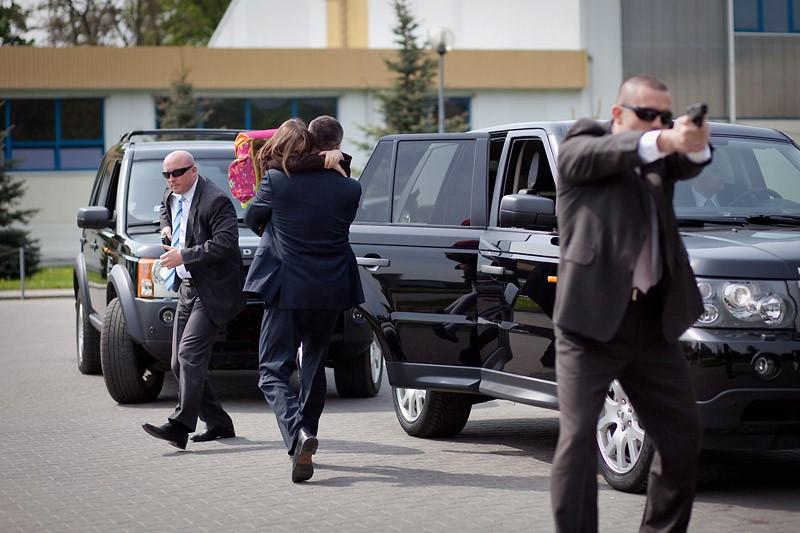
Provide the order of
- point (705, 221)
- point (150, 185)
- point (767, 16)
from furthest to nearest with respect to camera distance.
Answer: point (767, 16) < point (150, 185) < point (705, 221)

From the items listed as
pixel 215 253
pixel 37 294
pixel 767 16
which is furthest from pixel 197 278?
pixel 767 16

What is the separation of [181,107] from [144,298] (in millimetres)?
25834

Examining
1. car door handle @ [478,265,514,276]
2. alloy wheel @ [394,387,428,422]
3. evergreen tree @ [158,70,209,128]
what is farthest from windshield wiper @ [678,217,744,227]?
evergreen tree @ [158,70,209,128]

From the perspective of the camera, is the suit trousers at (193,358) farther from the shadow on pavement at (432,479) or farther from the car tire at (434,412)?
the car tire at (434,412)

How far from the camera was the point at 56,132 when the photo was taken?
124 ft

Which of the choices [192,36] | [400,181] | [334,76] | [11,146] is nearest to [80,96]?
[11,146]

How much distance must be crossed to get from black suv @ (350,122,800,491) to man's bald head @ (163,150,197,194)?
1.11m

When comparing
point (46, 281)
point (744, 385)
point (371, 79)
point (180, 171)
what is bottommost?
point (744, 385)

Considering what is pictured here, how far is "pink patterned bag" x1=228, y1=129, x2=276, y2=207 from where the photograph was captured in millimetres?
9109

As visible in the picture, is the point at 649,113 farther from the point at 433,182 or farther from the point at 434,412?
the point at 434,412

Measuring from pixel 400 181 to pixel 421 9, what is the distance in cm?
3606

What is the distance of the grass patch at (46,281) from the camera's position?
1096 inches

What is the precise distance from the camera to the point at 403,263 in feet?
27.7

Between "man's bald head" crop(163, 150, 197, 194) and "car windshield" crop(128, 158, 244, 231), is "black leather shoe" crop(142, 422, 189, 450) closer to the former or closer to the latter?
"man's bald head" crop(163, 150, 197, 194)
